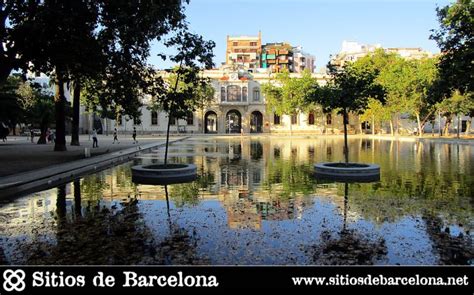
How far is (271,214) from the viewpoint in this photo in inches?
358

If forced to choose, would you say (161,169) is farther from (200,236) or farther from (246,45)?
(246,45)

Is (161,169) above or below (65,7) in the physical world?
below

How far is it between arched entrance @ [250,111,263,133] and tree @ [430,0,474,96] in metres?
63.2

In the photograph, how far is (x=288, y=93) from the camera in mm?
69625

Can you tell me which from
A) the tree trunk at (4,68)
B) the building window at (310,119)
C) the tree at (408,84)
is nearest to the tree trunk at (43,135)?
the tree trunk at (4,68)

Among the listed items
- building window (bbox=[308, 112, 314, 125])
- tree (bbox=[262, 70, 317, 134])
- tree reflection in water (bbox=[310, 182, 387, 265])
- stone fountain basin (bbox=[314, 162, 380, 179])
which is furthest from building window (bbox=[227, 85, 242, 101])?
tree reflection in water (bbox=[310, 182, 387, 265])

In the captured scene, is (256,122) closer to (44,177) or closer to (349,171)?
(349,171)

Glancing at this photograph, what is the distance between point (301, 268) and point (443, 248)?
282 centimetres

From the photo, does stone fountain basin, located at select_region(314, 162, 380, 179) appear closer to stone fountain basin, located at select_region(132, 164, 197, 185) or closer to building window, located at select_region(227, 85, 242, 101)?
stone fountain basin, located at select_region(132, 164, 197, 185)

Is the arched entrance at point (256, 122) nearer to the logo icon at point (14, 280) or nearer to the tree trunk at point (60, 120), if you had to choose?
the tree trunk at point (60, 120)

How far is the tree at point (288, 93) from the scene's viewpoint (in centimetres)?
6844

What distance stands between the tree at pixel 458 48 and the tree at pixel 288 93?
152ft

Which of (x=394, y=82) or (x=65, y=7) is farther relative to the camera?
(x=394, y=82)

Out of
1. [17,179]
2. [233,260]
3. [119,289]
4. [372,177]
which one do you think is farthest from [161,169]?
[119,289]
